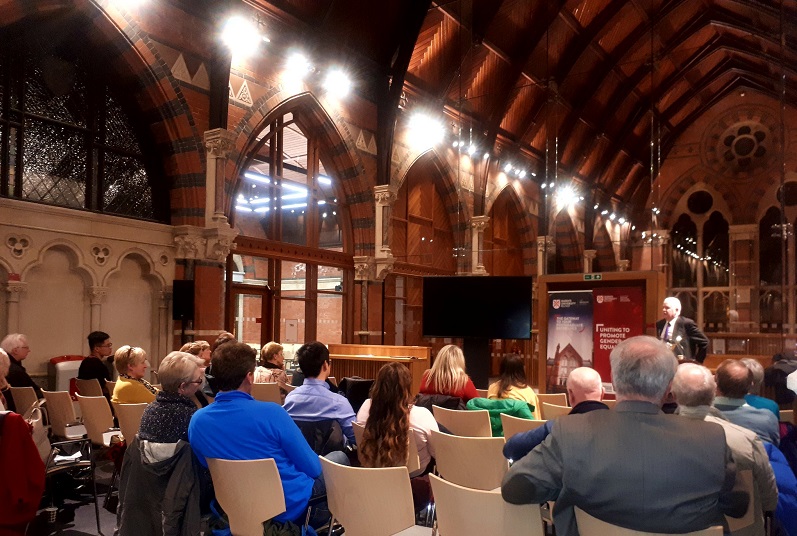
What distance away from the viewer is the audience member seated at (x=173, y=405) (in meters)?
2.86

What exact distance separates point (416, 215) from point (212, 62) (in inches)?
244

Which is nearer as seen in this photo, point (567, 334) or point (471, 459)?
point (471, 459)

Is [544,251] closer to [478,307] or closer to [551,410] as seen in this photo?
[478,307]

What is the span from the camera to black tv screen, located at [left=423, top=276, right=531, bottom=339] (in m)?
8.61

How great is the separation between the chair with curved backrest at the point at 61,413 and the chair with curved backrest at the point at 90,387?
26.4 inches

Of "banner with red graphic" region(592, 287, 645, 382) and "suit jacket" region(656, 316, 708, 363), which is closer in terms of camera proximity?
"suit jacket" region(656, 316, 708, 363)

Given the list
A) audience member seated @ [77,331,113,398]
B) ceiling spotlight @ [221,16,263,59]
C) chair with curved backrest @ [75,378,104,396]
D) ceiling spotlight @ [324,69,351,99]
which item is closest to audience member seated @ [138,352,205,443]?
chair with curved backrest @ [75,378,104,396]

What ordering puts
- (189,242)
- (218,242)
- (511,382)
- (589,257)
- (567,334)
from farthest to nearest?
(589,257) < (218,242) < (189,242) < (567,334) < (511,382)

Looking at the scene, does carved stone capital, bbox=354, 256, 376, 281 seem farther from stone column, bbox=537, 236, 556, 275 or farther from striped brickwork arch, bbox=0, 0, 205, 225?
striped brickwork arch, bbox=0, 0, 205, 225

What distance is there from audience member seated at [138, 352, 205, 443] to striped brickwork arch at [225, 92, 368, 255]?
6.92 meters

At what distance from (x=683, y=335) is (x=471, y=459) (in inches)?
146

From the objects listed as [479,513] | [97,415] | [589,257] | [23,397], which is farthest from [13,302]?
[589,257]

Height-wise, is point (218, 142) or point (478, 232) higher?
point (218, 142)

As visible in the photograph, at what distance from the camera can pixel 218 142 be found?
8.98 metres
